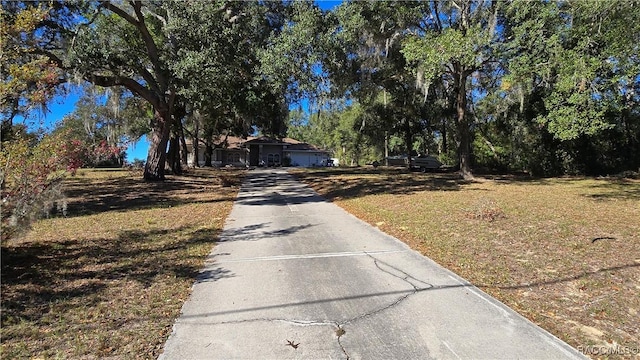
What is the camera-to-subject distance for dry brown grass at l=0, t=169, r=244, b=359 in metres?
3.24

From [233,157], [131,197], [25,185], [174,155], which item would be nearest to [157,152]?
[174,155]

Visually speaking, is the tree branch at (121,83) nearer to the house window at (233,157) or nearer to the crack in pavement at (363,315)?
the crack in pavement at (363,315)

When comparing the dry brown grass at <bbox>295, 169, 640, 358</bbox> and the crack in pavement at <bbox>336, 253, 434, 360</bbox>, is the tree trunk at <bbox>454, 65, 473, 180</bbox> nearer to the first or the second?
the dry brown grass at <bbox>295, 169, 640, 358</bbox>

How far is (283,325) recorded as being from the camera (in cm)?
358

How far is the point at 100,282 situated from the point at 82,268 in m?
0.75

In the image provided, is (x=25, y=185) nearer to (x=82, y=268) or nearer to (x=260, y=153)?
(x=82, y=268)

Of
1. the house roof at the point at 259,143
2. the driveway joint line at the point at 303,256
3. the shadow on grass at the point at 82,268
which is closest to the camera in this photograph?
the shadow on grass at the point at 82,268

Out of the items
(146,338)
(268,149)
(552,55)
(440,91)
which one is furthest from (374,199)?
(268,149)

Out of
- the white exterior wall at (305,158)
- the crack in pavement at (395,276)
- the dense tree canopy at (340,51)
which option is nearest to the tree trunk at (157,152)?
the dense tree canopy at (340,51)

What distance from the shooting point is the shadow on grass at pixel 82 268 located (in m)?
4.01

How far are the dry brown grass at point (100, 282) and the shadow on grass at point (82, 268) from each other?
1cm

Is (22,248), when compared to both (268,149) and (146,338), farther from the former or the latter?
A: (268,149)

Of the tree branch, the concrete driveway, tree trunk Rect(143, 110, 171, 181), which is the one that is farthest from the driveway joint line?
tree trunk Rect(143, 110, 171, 181)

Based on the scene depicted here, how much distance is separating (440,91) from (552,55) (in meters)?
11.6
